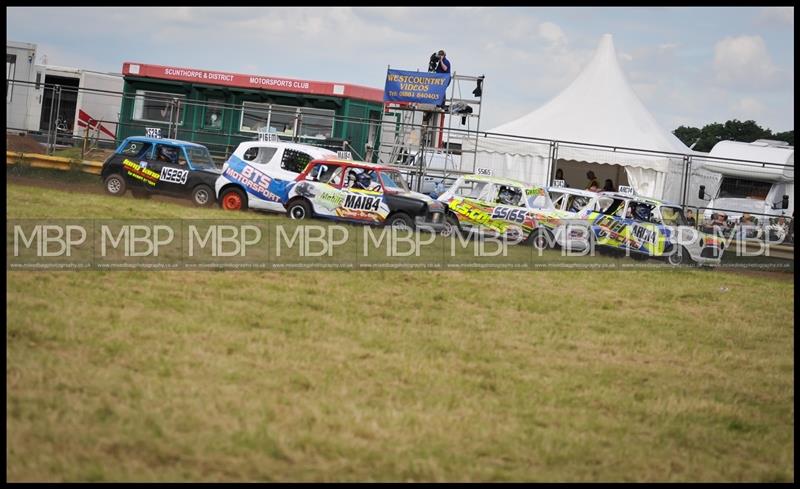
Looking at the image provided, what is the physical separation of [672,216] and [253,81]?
1317 centimetres

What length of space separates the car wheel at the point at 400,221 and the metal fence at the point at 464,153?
15.2ft

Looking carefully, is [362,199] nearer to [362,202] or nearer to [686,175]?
[362,202]

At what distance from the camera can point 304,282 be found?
11.7 m

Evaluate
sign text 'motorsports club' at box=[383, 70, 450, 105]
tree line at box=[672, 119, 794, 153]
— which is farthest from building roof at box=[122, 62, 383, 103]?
tree line at box=[672, 119, 794, 153]

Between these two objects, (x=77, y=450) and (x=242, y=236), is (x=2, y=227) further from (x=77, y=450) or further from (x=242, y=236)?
(x=77, y=450)

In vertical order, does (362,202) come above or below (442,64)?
below

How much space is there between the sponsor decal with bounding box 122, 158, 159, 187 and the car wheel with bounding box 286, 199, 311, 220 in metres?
2.93

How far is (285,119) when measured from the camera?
25.9 meters

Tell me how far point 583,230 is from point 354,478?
1248cm

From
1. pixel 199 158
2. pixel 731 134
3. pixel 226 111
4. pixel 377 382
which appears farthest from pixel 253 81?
pixel 731 134

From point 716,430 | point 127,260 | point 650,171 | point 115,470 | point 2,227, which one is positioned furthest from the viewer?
point 650,171

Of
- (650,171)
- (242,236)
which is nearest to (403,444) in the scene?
(242,236)

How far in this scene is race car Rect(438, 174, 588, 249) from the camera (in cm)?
1755

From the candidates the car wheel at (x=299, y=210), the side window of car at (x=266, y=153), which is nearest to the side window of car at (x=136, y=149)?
the side window of car at (x=266, y=153)
